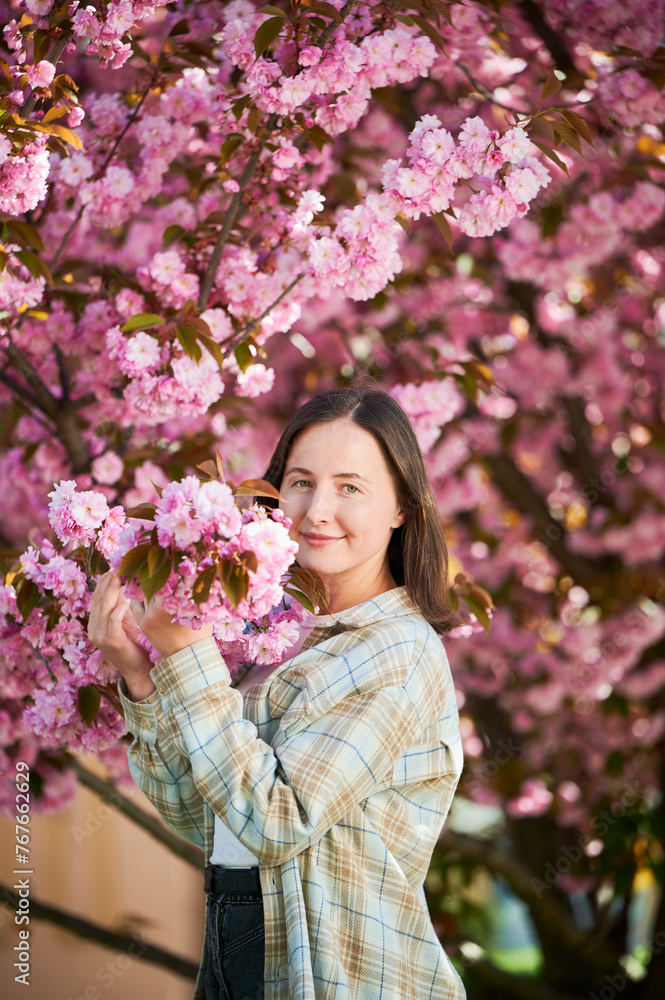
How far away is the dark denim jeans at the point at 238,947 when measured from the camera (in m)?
1.33

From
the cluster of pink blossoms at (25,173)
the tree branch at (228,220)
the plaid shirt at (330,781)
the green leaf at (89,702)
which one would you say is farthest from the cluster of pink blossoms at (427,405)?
the green leaf at (89,702)

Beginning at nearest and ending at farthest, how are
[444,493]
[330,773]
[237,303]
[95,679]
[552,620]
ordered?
[330,773], [95,679], [237,303], [444,493], [552,620]

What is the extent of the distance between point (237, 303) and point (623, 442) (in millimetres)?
2918

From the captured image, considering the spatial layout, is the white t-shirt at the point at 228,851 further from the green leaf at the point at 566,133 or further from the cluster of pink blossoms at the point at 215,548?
the green leaf at the point at 566,133

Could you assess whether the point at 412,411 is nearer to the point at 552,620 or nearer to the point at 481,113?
the point at 481,113

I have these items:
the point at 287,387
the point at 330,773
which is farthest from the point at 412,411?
the point at 287,387

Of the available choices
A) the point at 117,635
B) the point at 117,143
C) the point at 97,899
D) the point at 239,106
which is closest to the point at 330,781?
A: the point at 117,635

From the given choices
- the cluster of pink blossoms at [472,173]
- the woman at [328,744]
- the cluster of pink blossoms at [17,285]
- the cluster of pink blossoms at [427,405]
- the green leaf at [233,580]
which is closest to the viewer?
the green leaf at [233,580]

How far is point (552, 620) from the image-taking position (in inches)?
168

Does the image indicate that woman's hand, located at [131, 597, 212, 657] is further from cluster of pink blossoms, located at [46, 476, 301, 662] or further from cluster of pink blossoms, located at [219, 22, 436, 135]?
cluster of pink blossoms, located at [219, 22, 436, 135]

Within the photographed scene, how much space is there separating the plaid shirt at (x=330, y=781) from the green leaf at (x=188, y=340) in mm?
598

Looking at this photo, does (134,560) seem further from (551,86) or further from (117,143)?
(117,143)

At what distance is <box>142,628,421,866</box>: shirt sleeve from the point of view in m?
1.18

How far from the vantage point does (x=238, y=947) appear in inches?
52.9
